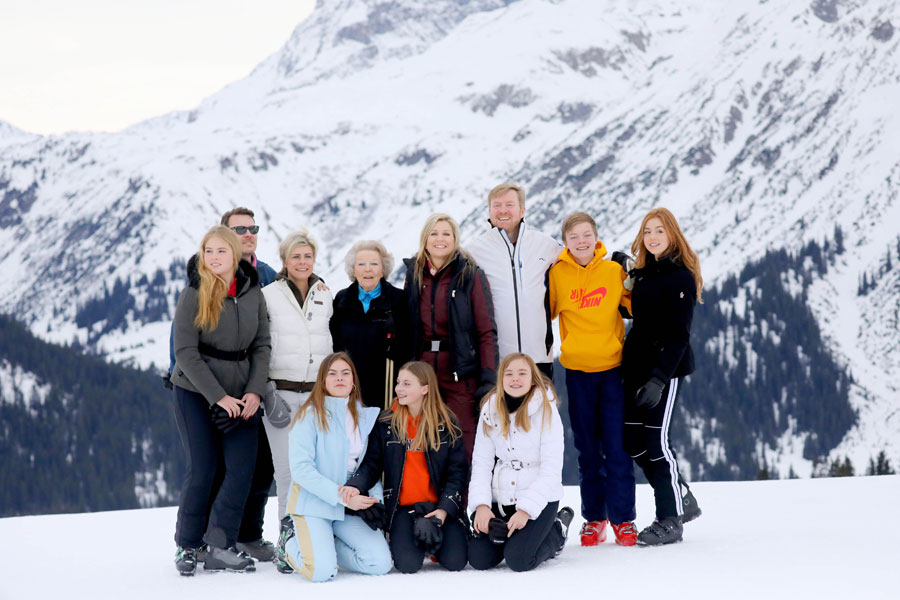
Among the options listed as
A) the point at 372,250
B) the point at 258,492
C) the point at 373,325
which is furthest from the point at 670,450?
the point at 258,492

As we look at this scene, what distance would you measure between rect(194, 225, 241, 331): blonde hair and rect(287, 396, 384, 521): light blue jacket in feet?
3.61

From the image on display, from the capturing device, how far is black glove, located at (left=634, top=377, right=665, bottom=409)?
7.95 metres

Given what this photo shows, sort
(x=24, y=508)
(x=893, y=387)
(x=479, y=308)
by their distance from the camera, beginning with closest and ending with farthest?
(x=479, y=308) → (x=24, y=508) → (x=893, y=387)

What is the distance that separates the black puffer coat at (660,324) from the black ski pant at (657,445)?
0.16 m

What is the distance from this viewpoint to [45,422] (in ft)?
Answer: 419

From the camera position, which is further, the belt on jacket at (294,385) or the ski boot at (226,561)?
the belt on jacket at (294,385)

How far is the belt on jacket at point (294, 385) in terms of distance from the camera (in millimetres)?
8289

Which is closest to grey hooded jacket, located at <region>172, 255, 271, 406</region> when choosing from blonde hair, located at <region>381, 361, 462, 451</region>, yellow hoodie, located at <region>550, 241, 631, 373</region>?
blonde hair, located at <region>381, 361, 462, 451</region>

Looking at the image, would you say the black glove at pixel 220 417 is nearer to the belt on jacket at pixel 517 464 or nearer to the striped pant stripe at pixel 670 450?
the belt on jacket at pixel 517 464

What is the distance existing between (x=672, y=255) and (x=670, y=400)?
1.28 m

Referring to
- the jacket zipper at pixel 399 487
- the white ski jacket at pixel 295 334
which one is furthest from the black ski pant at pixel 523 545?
the white ski jacket at pixel 295 334

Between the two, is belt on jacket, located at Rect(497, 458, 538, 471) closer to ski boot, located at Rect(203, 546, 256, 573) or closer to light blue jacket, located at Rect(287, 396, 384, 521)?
light blue jacket, located at Rect(287, 396, 384, 521)

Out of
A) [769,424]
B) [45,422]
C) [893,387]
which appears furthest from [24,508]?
[893,387]

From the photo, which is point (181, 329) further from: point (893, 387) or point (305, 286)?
point (893, 387)
